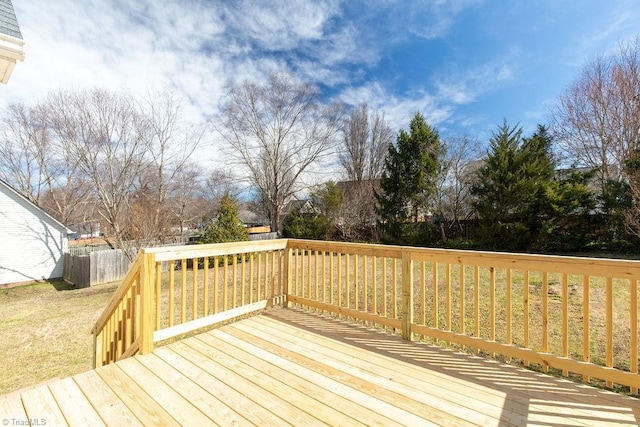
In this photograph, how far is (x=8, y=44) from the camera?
324 centimetres

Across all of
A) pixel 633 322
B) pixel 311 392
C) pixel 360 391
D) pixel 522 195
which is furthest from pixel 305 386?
pixel 522 195

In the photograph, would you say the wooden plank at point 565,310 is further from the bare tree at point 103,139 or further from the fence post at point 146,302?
the bare tree at point 103,139

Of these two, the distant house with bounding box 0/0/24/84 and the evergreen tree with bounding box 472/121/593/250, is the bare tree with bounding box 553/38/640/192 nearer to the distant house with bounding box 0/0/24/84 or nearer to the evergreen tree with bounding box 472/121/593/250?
the evergreen tree with bounding box 472/121/593/250

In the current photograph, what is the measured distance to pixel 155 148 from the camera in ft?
41.8

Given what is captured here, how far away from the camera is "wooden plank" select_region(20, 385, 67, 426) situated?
1749mm

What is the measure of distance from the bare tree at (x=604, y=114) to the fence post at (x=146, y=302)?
1540 centimetres

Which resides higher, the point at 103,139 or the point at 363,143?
the point at 363,143

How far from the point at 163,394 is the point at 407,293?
2347 mm

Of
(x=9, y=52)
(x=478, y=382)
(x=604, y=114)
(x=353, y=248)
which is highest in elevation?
(x=604, y=114)

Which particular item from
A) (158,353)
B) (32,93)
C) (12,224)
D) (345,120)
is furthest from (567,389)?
(345,120)

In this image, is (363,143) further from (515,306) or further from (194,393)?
(194,393)

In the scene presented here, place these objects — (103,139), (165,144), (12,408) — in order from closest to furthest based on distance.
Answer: (12,408), (103,139), (165,144)

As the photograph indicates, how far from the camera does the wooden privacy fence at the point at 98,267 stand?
35.3 ft

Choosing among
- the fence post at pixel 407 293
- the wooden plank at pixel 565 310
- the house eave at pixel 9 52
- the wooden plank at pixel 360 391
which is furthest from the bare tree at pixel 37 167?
the wooden plank at pixel 565 310
